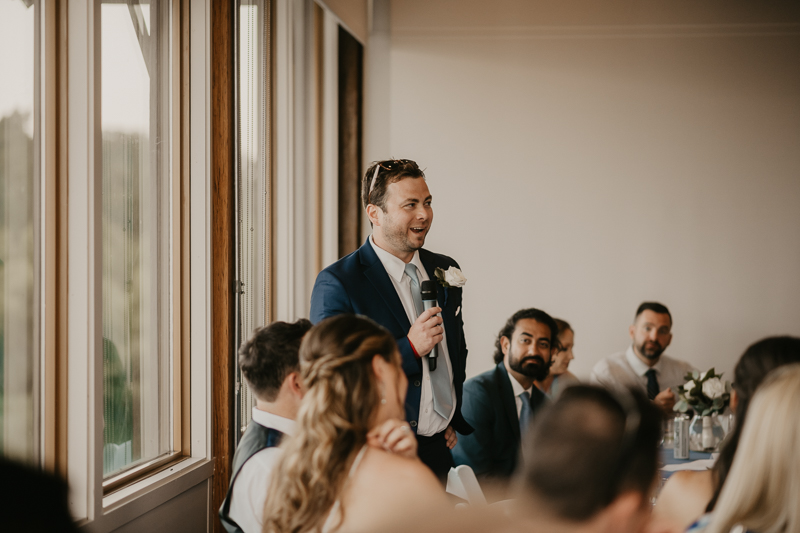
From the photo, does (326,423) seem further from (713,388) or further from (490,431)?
(713,388)

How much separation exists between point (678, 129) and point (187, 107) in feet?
12.6

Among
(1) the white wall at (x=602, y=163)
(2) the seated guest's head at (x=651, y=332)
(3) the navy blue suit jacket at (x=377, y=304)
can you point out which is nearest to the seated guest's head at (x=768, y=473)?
(3) the navy blue suit jacket at (x=377, y=304)

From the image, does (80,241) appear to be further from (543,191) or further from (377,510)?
(543,191)

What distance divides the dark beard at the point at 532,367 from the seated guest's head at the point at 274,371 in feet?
6.10

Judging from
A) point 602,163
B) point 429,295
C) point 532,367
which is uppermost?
point 602,163

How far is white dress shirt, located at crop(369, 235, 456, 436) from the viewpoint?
2.40 meters

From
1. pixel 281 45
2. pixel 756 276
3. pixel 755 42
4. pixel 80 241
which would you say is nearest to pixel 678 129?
pixel 755 42

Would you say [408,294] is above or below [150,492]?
above

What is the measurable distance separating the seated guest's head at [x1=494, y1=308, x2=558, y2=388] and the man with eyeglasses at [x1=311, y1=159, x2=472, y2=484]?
759 mm

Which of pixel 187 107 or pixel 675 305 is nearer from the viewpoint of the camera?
pixel 187 107

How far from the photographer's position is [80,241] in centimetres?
192

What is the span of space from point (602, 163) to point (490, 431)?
9.02 feet

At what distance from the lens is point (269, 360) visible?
173 centimetres

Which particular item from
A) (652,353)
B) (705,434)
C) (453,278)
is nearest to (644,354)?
(652,353)
